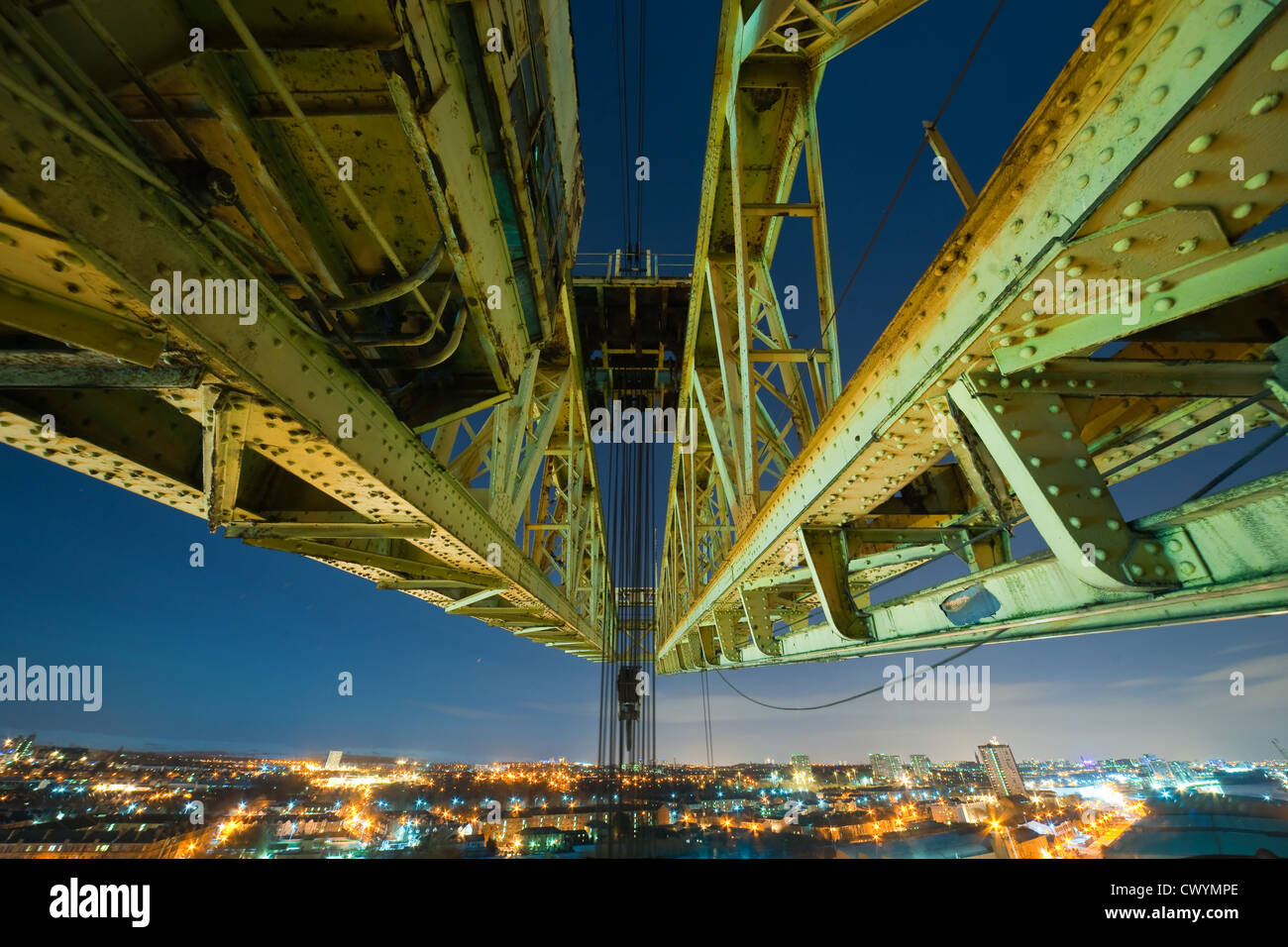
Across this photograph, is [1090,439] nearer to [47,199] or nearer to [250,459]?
[47,199]

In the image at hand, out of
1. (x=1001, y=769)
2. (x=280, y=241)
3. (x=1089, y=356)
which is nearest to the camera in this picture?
(x=1089, y=356)

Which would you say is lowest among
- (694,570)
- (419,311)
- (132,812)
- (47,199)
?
(132,812)

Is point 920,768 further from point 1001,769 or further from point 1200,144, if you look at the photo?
point 1200,144

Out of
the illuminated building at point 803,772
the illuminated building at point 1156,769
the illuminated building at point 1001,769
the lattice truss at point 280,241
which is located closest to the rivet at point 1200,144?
the lattice truss at point 280,241

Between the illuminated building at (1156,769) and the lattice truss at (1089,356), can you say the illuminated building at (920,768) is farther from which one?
the lattice truss at (1089,356)

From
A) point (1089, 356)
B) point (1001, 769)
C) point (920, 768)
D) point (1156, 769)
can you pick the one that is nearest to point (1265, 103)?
point (1089, 356)
